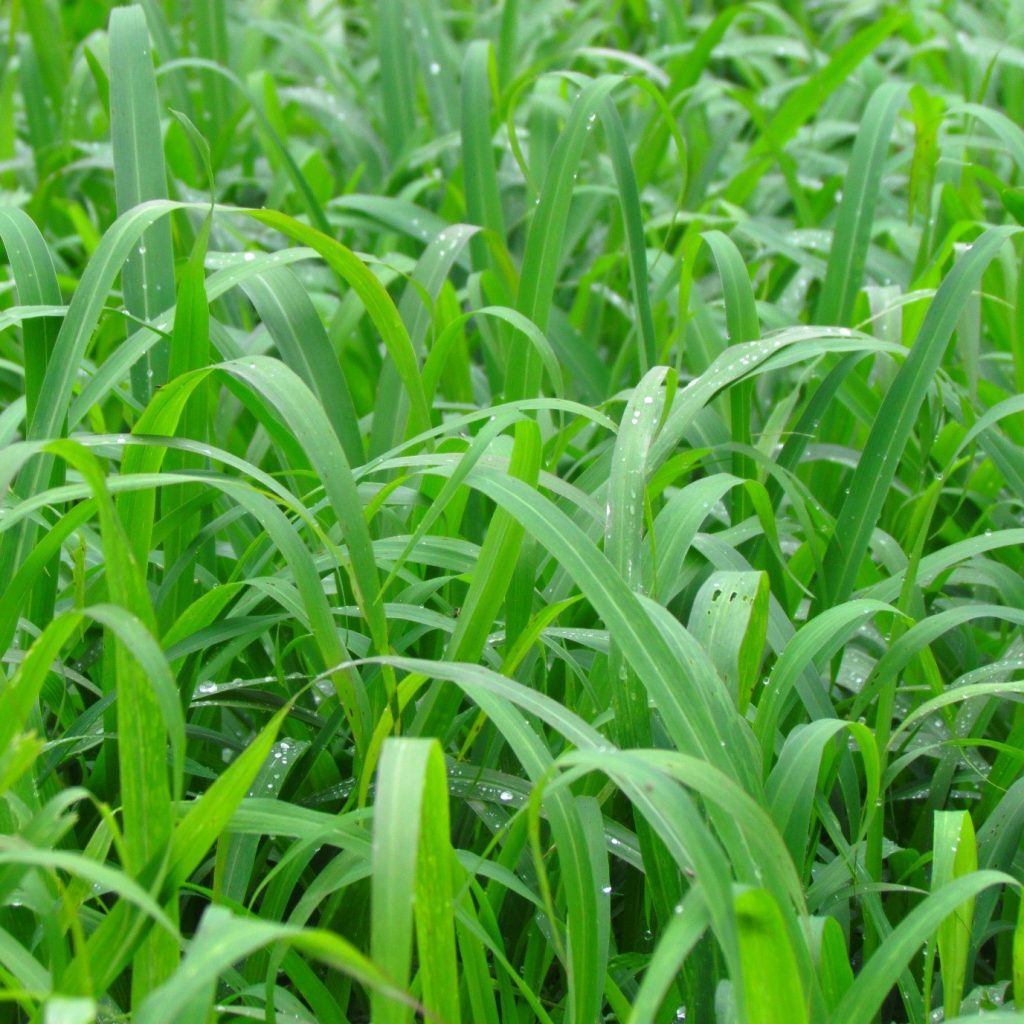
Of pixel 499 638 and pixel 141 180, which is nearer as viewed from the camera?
pixel 499 638

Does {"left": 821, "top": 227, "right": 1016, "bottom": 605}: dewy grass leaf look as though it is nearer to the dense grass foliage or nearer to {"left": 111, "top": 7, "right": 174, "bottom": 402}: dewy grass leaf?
the dense grass foliage

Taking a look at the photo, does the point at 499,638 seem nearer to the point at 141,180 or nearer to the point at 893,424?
the point at 893,424

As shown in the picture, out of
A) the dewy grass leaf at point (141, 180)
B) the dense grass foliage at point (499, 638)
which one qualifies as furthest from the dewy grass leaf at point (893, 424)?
the dewy grass leaf at point (141, 180)

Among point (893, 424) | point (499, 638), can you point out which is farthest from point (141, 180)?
point (893, 424)

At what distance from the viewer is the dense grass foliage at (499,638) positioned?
605 millimetres

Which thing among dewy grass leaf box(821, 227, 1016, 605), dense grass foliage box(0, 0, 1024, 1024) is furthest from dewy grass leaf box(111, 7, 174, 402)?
dewy grass leaf box(821, 227, 1016, 605)

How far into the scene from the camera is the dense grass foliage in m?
0.61

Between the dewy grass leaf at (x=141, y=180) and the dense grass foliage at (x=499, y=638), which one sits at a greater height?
the dewy grass leaf at (x=141, y=180)

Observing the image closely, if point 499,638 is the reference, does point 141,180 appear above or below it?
above

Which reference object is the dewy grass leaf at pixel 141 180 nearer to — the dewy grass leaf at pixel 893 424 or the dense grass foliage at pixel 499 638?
the dense grass foliage at pixel 499 638

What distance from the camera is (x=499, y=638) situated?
2.85 ft

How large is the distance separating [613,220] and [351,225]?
327mm

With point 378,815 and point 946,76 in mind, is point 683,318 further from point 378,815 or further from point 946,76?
point 946,76

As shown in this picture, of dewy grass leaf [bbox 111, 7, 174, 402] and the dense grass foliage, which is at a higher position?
dewy grass leaf [bbox 111, 7, 174, 402]
